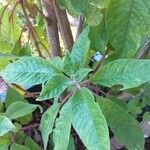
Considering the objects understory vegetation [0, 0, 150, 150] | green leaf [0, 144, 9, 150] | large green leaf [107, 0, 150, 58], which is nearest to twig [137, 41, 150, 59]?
understory vegetation [0, 0, 150, 150]

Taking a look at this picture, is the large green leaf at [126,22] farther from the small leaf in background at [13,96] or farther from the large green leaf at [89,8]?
the small leaf in background at [13,96]

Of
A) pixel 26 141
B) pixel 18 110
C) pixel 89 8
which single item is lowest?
pixel 26 141

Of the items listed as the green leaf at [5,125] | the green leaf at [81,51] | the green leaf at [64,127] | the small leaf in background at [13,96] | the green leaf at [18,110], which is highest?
the green leaf at [81,51]

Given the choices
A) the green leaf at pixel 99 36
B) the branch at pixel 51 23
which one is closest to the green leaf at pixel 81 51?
the green leaf at pixel 99 36

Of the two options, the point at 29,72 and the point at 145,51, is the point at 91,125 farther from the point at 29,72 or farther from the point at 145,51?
the point at 145,51

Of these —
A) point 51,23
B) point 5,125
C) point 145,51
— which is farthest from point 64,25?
point 5,125

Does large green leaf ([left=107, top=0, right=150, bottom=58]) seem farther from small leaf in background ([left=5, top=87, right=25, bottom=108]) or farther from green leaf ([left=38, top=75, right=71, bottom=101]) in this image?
small leaf in background ([left=5, top=87, right=25, bottom=108])
